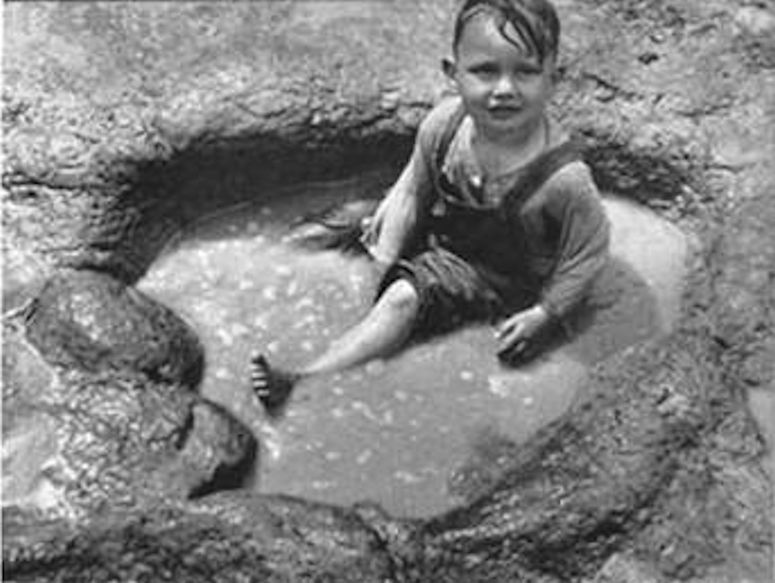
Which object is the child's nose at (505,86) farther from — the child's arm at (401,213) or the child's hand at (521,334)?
the child's hand at (521,334)

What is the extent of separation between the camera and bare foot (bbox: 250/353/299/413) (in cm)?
385

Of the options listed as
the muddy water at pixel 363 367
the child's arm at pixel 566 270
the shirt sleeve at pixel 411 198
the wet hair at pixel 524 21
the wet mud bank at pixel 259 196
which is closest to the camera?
the wet mud bank at pixel 259 196

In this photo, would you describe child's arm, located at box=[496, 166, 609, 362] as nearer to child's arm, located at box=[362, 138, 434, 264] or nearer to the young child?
the young child

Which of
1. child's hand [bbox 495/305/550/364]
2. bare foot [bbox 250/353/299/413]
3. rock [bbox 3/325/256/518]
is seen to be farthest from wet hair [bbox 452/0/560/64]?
rock [bbox 3/325/256/518]

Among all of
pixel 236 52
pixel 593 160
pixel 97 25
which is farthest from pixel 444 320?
pixel 97 25

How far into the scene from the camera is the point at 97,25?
15.5ft

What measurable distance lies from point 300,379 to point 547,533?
0.67 meters

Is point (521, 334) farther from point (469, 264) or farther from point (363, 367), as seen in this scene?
point (363, 367)

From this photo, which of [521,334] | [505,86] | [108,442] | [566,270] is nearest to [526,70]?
[505,86]

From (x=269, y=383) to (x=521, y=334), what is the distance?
528 millimetres

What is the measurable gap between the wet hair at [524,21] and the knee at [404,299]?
0.56 meters

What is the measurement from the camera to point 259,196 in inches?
175

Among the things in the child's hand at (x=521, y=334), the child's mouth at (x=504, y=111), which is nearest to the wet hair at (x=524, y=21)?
the child's mouth at (x=504, y=111)

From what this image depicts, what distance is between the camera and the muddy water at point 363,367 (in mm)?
3805
